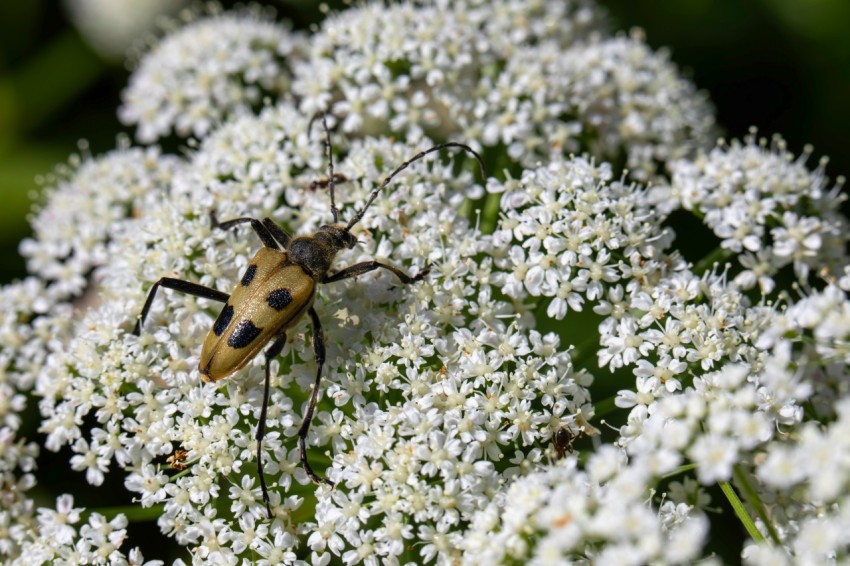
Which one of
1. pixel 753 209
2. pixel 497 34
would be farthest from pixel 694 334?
pixel 497 34

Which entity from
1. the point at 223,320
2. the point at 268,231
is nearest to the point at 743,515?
the point at 223,320

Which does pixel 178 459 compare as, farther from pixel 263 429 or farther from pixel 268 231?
pixel 268 231

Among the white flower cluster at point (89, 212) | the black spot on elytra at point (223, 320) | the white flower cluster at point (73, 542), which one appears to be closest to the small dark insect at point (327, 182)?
the black spot on elytra at point (223, 320)

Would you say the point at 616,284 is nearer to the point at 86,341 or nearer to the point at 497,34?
the point at 497,34

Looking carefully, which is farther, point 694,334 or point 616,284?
point 616,284

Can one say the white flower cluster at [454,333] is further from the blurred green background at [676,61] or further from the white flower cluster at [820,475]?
the blurred green background at [676,61]

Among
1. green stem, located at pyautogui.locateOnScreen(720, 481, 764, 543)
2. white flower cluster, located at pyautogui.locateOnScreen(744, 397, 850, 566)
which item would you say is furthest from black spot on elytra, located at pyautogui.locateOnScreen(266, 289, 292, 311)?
white flower cluster, located at pyautogui.locateOnScreen(744, 397, 850, 566)

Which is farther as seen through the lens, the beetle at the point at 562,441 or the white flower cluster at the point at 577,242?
the white flower cluster at the point at 577,242
